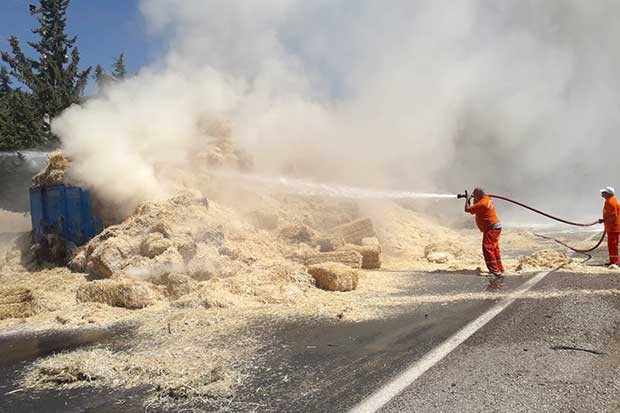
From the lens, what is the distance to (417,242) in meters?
13.9

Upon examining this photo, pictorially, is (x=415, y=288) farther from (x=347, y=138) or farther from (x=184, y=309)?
(x=347, y=138)

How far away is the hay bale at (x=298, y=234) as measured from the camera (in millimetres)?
10695

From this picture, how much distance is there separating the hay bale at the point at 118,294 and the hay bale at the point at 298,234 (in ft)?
12.9

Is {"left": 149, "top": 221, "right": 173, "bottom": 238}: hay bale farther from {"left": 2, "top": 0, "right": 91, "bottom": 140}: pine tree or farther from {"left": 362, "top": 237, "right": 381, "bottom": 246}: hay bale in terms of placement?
{"left": 2, "top": 0, "right": 91, "bottom": 140}: pine tree

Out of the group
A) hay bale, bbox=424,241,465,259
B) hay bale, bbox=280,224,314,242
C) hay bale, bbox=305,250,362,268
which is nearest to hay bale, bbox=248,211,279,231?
hay bale, bbox=280,224,314,242

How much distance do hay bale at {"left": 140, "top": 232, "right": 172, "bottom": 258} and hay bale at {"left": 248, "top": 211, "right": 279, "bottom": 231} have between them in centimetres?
287

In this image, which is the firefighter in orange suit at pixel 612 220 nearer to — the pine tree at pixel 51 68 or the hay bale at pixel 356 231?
the hay bale at pixel 356 231

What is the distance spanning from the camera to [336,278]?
7.70m

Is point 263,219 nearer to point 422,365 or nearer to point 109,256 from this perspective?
point 109,256

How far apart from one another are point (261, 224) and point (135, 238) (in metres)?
3.06

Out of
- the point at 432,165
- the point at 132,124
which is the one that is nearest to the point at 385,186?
the point at 432,165

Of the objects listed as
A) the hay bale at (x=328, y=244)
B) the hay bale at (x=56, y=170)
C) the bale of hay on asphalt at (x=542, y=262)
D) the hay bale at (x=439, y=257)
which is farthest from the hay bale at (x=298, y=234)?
the hay bale at (x=56, y=170)

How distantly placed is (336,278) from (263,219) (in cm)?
376

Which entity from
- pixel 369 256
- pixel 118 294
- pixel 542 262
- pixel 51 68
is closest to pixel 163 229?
pixel 118 294
